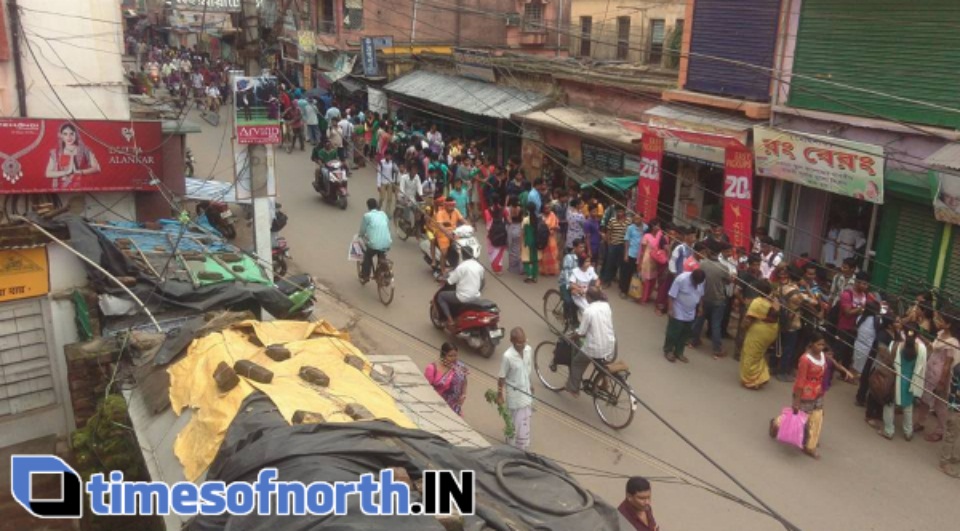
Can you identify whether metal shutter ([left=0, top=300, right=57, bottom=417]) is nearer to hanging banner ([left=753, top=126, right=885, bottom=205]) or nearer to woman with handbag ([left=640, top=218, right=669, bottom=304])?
woman with handbag ([left=640, top=218, right=669, bottom=304])

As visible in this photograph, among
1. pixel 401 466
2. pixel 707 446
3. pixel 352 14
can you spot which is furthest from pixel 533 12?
pixel 401 466

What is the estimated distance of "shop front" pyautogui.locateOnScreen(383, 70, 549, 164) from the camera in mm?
21516

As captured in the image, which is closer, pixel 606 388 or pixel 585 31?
pixel 606 388

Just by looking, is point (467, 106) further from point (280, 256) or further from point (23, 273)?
point (23, 273)

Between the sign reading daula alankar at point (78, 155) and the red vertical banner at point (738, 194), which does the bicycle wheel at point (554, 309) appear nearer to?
the red vertical banner at point (738, 194)

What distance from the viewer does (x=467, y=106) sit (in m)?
22.7

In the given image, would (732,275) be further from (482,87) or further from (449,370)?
(482,87)

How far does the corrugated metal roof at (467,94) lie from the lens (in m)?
21.3

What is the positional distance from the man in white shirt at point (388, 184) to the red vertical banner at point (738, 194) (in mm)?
7920

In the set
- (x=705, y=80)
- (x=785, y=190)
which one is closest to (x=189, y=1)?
(x=705, y=80)

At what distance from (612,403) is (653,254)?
13.0ft

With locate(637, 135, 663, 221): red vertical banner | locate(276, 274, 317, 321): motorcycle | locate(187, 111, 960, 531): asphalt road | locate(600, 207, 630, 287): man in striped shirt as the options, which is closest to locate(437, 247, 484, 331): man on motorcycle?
locate(187, 111, 960, 531): asphalt road

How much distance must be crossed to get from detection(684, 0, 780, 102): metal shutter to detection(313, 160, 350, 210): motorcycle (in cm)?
842

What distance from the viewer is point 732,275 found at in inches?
440
